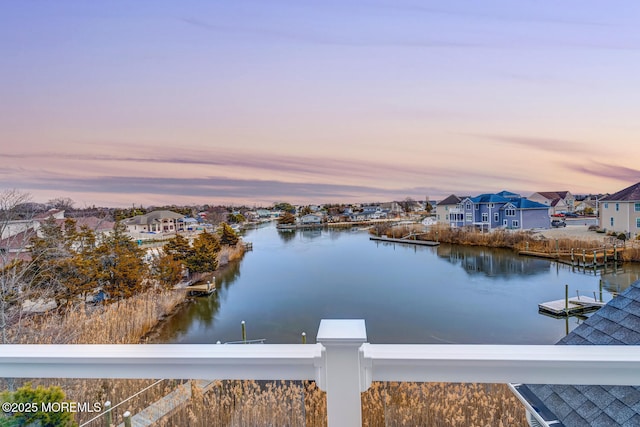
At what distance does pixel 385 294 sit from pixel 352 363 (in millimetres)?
6982

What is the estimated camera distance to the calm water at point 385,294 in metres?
5.82

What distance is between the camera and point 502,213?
948 centimetres

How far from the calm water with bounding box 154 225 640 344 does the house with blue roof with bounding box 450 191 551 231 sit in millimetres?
768

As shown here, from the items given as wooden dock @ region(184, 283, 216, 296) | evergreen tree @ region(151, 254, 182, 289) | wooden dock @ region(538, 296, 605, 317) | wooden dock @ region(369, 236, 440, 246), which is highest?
evergreen tree @ region(151, 254, 182, 289)

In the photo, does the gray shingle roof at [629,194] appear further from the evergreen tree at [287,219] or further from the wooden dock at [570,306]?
the evergreen tree at [287,219]

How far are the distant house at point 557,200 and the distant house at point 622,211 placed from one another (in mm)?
783

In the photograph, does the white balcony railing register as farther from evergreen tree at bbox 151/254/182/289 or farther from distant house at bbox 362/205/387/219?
distant house at bbox 362/205/387/219

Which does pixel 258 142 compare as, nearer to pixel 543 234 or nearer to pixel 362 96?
pixel 362 96

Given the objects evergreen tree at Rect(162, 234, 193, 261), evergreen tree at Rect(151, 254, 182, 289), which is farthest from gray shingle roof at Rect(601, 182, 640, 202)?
evergreen tree at Rect(151, 254, 182, 289)

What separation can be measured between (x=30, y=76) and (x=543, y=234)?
9.98 m

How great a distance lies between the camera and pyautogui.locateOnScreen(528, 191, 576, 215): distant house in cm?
727

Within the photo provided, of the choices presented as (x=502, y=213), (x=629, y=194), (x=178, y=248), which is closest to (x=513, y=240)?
(x=502, y=213)

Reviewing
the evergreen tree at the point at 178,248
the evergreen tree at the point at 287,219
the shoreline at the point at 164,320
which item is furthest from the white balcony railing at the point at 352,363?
the evergreen tree at the point at 287,219

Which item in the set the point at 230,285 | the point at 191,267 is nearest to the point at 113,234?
the point at 191,267
